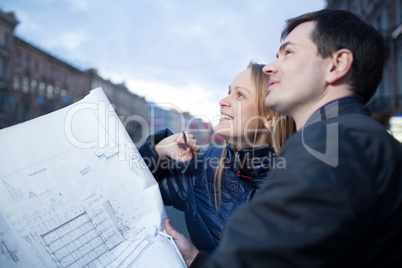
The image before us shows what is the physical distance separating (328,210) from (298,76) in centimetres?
69

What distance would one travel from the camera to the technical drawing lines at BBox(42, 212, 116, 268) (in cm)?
95

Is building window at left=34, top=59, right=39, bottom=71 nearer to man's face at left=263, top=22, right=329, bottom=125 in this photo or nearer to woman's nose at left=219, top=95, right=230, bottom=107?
woman's nose at left=219, top=95, right=230, bottom=107

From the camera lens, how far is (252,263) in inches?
20.3

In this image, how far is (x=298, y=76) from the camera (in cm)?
108

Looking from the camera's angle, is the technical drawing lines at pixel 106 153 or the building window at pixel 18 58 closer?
the technical drawing lines at pixel 106 153

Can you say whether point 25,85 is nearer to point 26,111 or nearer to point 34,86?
point 34,86

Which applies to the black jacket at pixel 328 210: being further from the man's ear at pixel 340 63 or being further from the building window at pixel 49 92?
the building window at pixel 49 92

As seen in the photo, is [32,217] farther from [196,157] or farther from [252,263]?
[196,157]

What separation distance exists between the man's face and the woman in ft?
1.81

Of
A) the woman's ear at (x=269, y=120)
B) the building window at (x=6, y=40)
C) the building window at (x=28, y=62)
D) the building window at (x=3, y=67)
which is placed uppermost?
the building window at (x=6, y=40)

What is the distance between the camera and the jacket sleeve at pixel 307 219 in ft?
1.66

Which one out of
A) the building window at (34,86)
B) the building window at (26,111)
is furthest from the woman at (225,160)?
the building window at (34,86)

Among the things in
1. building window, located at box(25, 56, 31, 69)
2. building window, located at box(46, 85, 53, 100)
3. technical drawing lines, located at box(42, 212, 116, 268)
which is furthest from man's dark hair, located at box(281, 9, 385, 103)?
building window, located at box(46, 85, 53, 100)

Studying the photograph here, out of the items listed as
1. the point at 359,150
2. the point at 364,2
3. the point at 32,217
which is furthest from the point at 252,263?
the point at 364,2
